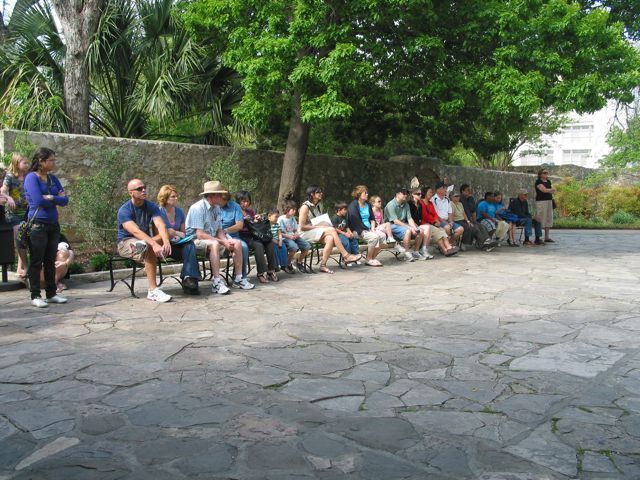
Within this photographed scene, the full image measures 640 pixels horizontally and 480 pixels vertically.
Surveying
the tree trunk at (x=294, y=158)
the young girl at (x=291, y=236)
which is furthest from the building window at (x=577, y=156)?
the young girl at (x=291, y=236)

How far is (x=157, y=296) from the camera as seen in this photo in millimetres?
7078

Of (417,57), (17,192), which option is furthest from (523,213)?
(17,192)

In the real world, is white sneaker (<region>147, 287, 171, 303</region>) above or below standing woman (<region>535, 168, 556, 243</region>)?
below

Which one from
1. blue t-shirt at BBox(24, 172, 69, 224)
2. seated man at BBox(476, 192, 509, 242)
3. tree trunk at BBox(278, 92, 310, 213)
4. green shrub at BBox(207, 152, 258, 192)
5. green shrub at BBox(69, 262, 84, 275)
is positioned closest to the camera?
blue t-shirt at BBox(24, 172, 69, 224)

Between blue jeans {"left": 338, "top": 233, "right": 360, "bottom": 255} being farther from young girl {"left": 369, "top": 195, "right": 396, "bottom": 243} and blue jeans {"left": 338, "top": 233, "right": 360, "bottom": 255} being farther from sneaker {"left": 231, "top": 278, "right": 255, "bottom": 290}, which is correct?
sneaker {"left": 231, "top": 278, "right": 255, "bottom": 290}

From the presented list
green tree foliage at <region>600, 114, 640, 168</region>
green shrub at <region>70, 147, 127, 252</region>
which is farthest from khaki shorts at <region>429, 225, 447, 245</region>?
green tree foliage at <region>600, 114, 640, 168</region>

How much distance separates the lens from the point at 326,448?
312 cm

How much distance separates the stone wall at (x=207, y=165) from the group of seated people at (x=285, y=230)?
8.43ft

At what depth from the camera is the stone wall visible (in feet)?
33.3

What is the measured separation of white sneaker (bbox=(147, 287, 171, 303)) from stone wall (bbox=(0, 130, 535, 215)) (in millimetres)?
3930

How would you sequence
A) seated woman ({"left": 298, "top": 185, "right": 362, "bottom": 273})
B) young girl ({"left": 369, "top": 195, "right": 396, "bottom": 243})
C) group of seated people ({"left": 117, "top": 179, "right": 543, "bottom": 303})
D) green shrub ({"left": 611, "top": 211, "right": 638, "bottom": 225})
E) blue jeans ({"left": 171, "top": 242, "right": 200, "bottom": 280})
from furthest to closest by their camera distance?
green shrub ({"left": 611, "top": 211, "right": 638, "bottom": 225}), young girl ({"left": 369, "top": 195, "right": 396, "bottom": 243}), seated woman ({"left": 298, "top": 185, "right": 362, "bottom": 273}), blue jeans ({"left": 171, "top": 242, "right": 200, "bottom": 280}), group of seated people ({"left": 117, "top": 179, "right": 543, "bottom": 303})

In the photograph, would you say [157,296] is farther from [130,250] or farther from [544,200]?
[544,200]

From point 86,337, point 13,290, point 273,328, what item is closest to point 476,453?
point 273,328

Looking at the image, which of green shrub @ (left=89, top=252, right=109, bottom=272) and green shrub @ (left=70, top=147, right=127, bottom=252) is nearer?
green shrub @ (left=89, top=252, right=109, bottom=272)
